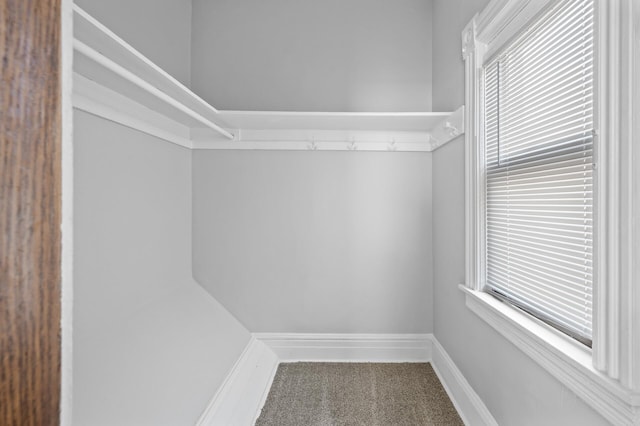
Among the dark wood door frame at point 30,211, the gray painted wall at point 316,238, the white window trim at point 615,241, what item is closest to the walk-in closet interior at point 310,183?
the gray painted wall at point 316,238

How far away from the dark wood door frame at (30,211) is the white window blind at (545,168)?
1.19m

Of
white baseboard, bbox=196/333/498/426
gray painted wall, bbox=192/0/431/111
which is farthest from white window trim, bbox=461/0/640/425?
gray painted wall, bbox=192/0/431/111

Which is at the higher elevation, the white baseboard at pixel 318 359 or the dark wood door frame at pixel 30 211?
the dark wood door frame at pixel 30 211

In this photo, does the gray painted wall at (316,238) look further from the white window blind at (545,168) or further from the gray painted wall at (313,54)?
the white window blind at (545,168)

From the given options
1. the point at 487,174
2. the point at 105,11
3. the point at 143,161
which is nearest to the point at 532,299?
the point at 487,174

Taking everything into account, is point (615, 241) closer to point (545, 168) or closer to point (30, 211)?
point (545, 168)

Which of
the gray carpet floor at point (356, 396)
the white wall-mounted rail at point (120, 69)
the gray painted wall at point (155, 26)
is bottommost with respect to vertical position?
the gray carpet floor at point (356, 396)

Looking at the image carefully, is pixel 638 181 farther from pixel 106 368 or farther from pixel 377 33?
pixel 377 33

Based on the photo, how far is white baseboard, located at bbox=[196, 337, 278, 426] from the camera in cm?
157

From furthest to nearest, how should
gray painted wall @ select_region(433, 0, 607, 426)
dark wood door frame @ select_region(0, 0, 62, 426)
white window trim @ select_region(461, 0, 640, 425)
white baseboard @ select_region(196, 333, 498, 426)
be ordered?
white baseboard @ select_region(196, 333, 498, 426) < gray painted wall @ select_region(433, 0, 607, 426) < white window trim @ select_region(461, 0, 640, 425) < dark wood door frame @ select_region(0, 0, 62, 426)

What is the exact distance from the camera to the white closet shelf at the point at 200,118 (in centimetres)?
118

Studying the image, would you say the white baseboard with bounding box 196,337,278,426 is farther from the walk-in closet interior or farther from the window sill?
the window sill

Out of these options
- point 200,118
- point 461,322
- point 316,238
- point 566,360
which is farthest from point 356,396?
point 200,118

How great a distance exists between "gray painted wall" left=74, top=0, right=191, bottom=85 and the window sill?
7.12 ft
